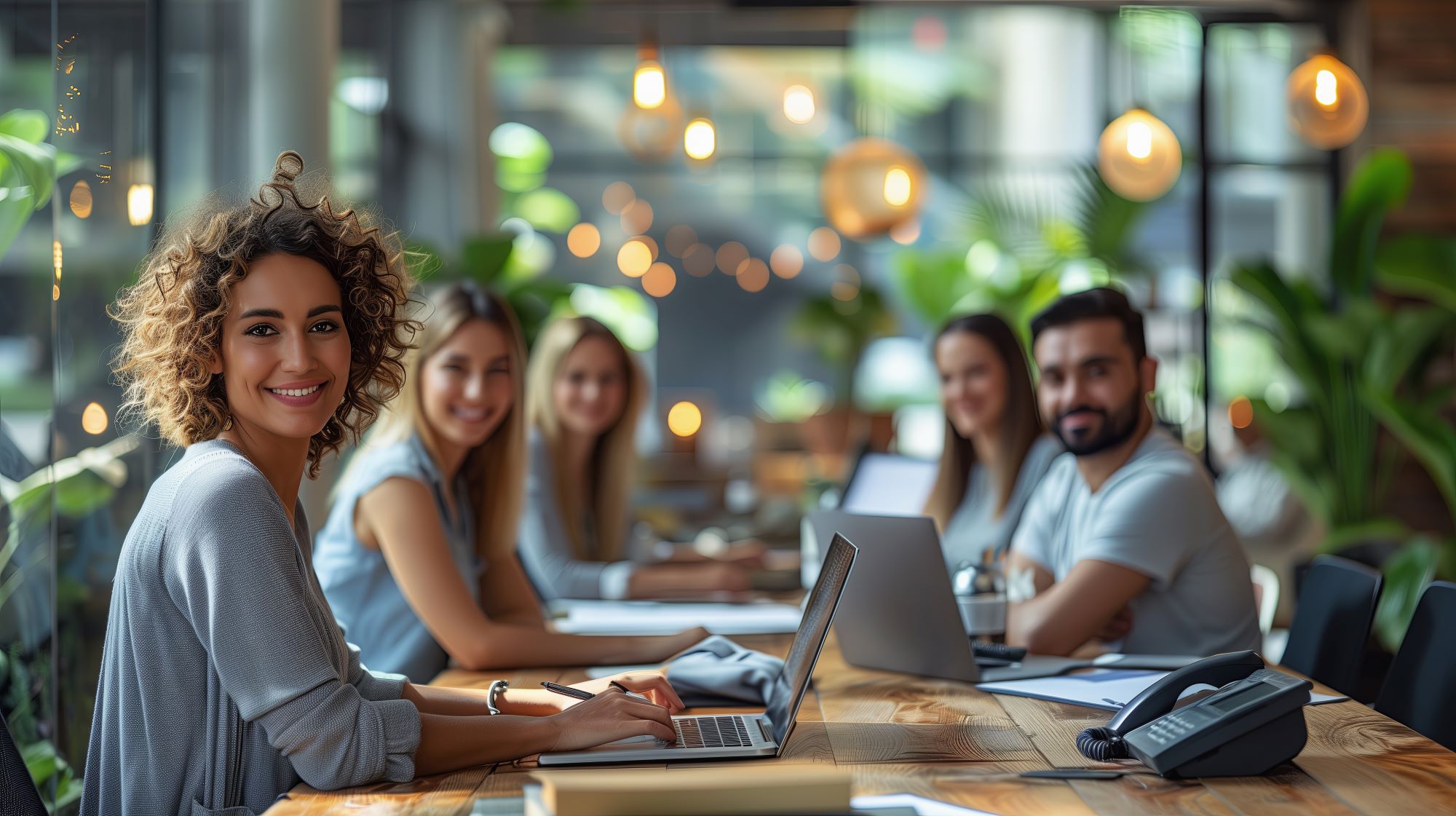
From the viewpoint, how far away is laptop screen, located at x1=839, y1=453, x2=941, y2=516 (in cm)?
327

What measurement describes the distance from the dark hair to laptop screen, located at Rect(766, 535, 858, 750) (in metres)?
0.96

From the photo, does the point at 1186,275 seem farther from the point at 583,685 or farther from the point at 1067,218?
the point at 583,685

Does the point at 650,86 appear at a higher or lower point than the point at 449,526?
higher

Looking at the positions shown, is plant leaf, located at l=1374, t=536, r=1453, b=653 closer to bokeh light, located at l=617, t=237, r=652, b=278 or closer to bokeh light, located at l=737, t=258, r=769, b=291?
bokeh light, located at l=737, t=258, r=769, b=291

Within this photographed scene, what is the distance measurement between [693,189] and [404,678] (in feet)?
25.0

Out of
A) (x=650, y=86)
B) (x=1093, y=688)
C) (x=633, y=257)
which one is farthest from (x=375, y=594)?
(x=633, y=257)

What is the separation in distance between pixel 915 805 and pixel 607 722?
393 millimetres

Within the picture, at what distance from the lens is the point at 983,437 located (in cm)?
321

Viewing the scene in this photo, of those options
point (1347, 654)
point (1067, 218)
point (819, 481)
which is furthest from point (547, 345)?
point (1067, 218)

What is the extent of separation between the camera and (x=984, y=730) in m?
1.66

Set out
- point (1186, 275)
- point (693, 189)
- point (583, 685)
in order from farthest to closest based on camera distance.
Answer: point (693, 189) → point (1186, 275) → point (583, 685)

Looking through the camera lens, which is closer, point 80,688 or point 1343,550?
point 80,688

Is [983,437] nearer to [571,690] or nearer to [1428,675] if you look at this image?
[1428,675]

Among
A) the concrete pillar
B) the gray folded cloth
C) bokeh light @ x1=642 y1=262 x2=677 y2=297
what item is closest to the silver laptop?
the gray folded cloth
